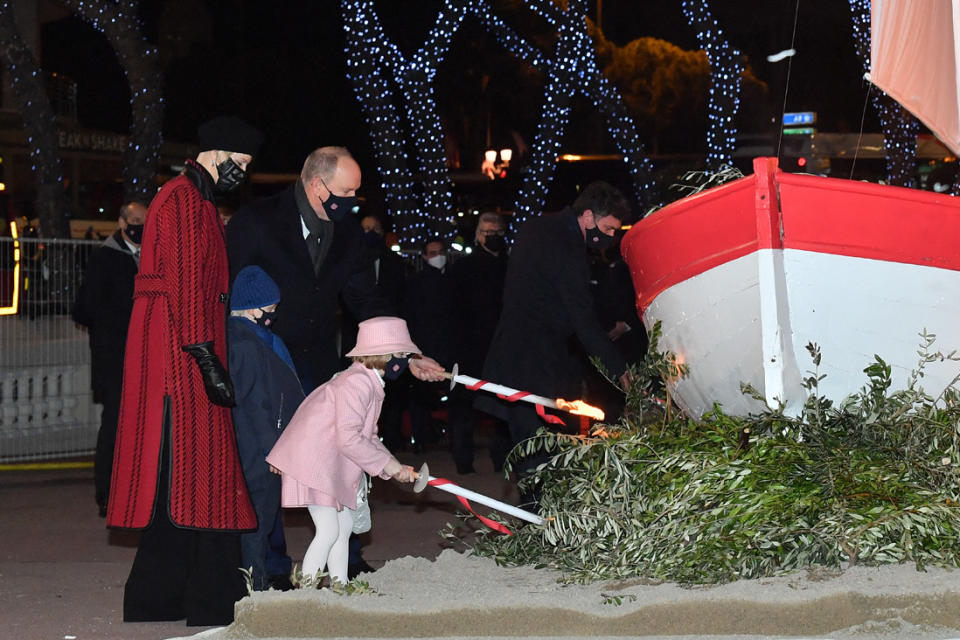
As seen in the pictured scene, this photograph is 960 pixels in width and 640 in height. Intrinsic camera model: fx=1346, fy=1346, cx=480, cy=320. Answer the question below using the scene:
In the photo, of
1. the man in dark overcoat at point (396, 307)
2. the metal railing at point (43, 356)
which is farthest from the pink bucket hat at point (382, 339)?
the metal railing at point (43, 356)

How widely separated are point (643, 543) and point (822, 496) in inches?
30.6

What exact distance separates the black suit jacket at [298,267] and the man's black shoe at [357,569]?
0.90m

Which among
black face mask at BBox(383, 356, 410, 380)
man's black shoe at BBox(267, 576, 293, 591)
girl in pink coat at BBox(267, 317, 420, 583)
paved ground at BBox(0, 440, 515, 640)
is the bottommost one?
paved ground at BBox(0, 440, 515, 640)

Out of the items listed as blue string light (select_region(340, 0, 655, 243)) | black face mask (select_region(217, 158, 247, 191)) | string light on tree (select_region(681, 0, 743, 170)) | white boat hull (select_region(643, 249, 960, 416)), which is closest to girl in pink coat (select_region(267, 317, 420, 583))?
black face mask (select_region(217, 158, 247, 191))

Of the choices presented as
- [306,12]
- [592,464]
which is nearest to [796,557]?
[592,464]

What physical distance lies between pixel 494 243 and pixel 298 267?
4.63 metres

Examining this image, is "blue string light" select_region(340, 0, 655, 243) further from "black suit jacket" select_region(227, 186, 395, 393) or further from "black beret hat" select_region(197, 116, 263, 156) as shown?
"black beret hat" select_region(197, 116, 263, 156)

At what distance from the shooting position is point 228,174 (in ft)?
19.2

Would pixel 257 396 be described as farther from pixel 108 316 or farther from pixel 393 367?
pixel 108 316

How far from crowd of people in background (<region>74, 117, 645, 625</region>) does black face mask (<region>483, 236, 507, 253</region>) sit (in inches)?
143

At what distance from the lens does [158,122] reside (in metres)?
16.7

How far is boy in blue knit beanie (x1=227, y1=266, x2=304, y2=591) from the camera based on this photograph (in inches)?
239

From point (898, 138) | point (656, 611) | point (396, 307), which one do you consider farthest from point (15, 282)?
point (898, 138)

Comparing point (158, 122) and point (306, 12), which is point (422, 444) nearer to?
point (158, 122)
